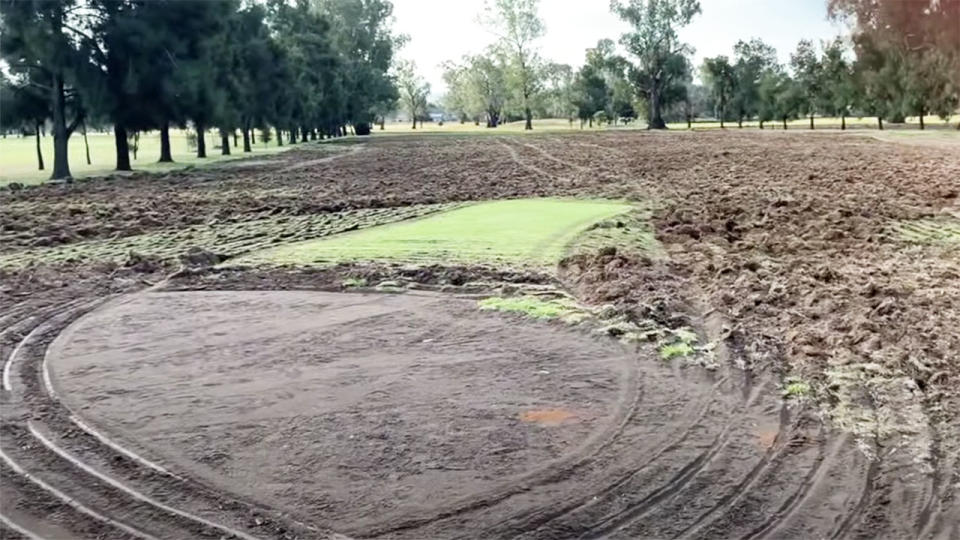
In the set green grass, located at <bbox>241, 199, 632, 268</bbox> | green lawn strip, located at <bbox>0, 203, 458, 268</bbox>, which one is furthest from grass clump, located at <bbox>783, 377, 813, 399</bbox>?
green lawn strip, located at <bbox>0, 203, 458, 268</bbox>

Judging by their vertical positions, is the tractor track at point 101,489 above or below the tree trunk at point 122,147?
below

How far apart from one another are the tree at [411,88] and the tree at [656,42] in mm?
34043

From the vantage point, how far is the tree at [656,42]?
78688 mm

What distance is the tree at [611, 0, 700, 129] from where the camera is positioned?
78.7 m

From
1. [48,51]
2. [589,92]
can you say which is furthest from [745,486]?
[589,92]

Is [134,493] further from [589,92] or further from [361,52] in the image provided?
[589,92]

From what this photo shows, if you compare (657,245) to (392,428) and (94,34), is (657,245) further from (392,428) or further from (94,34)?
(94,34)

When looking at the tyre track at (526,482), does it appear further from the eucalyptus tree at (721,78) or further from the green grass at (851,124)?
the eucalyptus tree at (721,78)

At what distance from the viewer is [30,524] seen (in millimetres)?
3625

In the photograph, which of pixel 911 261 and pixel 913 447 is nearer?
pixel 913 447

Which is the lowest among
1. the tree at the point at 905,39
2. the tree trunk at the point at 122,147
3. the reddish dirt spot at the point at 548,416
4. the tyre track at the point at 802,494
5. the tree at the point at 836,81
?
the tyre track at the point at 802,494

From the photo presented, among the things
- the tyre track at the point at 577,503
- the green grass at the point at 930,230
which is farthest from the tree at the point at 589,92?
the tyre track at the point at 577,503

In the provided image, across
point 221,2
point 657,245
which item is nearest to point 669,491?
point 657,245

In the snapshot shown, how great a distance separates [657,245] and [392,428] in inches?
275
